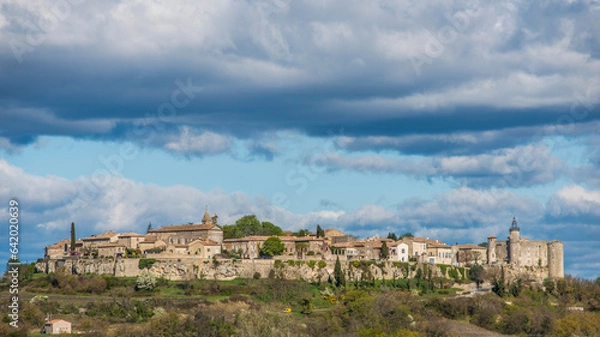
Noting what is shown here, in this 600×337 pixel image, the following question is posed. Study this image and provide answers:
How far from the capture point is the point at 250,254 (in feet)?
350

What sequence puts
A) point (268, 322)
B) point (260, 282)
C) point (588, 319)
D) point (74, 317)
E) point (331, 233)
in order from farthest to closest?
point (331, 233) < point (260, 282) < point (588, 319) < point (74, 317) < point (268, 322)

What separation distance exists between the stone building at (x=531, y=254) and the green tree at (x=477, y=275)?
5666mm

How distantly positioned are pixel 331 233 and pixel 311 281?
29583 mm

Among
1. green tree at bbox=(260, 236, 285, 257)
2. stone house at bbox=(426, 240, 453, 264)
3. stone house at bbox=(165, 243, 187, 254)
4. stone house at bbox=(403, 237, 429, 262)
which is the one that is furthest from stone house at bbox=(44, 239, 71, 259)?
stone house at bbox=(426, 240, 453, 264)

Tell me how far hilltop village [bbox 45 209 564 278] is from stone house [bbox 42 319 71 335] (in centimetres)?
2201

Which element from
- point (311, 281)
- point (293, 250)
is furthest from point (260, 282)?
point (293, 250)

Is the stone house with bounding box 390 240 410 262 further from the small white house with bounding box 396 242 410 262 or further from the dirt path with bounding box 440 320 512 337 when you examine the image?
the dirt path with bounding box 440 320 512 337

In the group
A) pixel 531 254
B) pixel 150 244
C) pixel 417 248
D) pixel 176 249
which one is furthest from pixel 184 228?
pixel 531 254

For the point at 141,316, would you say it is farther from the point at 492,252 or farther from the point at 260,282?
the point at 492,252

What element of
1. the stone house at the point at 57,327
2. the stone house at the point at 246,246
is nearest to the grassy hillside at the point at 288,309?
the stone house at the point at 57,327

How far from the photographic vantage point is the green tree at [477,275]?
110 meters

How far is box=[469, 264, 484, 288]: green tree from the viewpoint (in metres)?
110

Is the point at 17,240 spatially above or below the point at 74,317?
above

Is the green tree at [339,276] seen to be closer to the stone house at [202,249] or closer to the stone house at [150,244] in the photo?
the stone house at [202,249]
